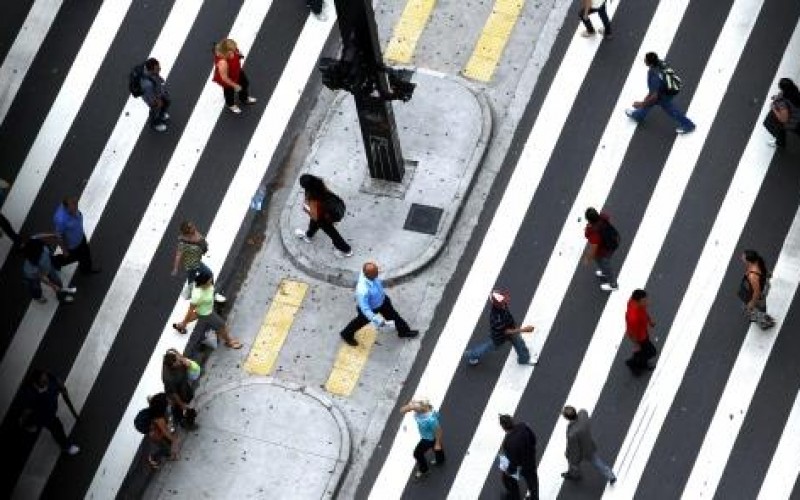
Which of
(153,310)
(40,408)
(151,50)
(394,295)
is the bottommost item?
(40,408)

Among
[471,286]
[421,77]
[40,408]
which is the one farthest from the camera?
[421,77]

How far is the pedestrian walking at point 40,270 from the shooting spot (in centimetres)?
2508

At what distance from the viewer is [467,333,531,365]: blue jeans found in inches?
939

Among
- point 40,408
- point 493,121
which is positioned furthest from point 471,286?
point 40,408

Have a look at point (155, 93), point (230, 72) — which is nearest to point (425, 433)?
point (230, 72)

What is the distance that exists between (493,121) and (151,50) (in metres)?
6.09

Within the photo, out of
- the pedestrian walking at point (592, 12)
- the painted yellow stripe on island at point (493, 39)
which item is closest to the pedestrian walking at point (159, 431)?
the painted yellow stripe on island at point (493, 39)

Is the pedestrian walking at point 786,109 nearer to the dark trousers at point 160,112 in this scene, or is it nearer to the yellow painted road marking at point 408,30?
the yellow painted road marking at point 408,30

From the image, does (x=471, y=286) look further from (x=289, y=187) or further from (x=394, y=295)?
(x=289, y=187)

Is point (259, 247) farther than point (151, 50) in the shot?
No

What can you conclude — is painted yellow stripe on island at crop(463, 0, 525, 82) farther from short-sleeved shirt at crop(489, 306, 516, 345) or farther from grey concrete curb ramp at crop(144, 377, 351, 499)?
grey concrete curb ramp at crop(144, 377, 351, 499)

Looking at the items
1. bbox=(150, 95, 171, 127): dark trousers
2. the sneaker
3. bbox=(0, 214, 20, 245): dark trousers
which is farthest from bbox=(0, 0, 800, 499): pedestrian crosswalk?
the sneaker

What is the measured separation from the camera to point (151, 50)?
28.5m

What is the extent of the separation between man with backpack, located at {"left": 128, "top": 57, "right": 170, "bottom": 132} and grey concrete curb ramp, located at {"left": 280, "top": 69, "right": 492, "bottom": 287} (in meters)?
2.61
